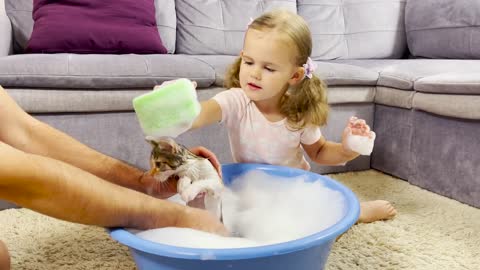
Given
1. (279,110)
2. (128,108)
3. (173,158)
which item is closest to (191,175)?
(173,158)

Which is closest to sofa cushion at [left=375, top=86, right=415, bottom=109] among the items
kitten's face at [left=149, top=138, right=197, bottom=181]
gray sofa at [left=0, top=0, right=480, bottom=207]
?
gray sofa at [left=0, top=0, right=480, bottom=207]

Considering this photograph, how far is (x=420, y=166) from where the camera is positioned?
1631mm

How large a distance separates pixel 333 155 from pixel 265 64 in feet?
1.03

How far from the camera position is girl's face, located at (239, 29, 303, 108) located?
43.0 inches

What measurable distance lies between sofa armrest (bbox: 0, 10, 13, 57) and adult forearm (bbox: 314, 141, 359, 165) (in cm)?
116

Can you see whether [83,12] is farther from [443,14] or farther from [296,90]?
[443,14]

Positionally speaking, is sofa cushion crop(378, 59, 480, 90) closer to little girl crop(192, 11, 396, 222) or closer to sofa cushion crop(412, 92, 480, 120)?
sofa cushion crop(412, 92, 480, 120)

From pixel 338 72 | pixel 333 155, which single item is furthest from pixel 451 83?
pixel 333 155

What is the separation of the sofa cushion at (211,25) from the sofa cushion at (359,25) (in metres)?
0.38

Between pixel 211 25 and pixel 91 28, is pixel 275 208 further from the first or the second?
pixel 211 25

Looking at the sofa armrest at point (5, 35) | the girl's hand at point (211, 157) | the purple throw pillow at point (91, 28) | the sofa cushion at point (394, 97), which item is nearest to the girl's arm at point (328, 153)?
the girl's hand at point (211, 157)

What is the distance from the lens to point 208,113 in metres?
1.13

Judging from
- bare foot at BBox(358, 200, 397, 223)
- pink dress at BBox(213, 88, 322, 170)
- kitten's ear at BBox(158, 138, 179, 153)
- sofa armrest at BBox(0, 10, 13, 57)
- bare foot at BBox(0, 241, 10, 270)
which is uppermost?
sofa armrest at BBox(0, 10, 13, 57)

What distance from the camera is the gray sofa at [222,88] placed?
139cm
